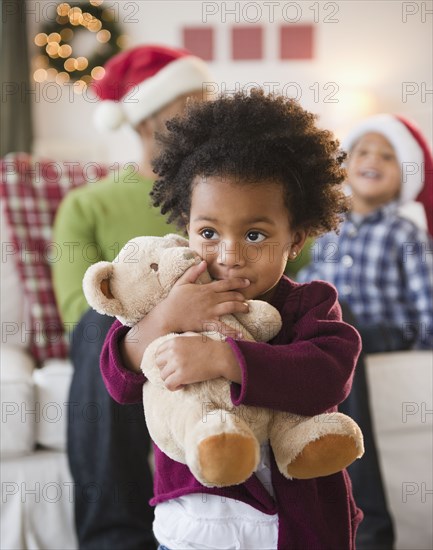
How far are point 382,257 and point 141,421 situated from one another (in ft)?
2.63

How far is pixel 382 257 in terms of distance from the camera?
1.87m

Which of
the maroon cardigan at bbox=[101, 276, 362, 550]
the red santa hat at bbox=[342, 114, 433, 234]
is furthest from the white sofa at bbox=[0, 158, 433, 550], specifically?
the maroon cardigan at bbox=[101, 276, 362, 550]

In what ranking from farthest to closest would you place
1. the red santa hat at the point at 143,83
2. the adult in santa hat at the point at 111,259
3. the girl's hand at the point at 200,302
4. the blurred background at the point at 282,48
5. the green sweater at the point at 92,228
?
the blurred background at the point at 282,48
the red santa hat at the point at 143,83
the green sweater at the point at 92,228
the adult in santa hat at the point at 111,259
the girl's hand at the point at 200,302

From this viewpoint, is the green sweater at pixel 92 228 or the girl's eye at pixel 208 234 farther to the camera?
the green sweater at pixel 92 228

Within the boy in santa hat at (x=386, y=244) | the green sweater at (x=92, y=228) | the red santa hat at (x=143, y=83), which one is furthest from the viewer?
the red santa hat at (x=143, y=83)

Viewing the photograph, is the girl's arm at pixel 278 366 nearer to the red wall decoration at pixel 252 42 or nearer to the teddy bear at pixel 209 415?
the teddy bear at pixel 209 415

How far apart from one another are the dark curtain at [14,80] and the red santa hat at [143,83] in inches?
82.7

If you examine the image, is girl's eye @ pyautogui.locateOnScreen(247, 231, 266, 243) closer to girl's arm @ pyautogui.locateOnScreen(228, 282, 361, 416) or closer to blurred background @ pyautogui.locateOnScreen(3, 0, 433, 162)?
girl's arm @ pyautogui.locateOnScreen(228, 282, 361, 416)

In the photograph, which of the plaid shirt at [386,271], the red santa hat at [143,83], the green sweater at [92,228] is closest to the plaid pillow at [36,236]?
the green sweater at [92,228]

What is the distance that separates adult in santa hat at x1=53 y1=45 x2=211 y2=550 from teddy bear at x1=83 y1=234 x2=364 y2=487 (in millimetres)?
262

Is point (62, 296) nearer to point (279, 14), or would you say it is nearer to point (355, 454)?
point (355, 454)

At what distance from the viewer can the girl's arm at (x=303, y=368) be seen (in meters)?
0.76

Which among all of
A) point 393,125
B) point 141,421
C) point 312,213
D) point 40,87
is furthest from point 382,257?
point 40,87

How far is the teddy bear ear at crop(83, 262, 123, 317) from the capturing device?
0.82m
